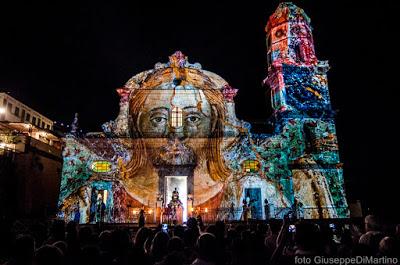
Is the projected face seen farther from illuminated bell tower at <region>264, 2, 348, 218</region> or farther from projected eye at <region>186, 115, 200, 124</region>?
illuminated bell tower at <region>264, 2, 348, 218</region>

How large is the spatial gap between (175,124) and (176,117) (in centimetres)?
→ 64

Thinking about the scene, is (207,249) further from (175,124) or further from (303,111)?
(303,111)

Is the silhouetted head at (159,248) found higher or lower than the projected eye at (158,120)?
lower

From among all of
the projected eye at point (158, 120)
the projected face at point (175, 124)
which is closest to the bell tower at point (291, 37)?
the projected face at point (175, 124)

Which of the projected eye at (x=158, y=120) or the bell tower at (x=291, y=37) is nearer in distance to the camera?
the projected eye at (x=158, y=120)

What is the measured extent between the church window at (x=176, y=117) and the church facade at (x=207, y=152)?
85 millimetres

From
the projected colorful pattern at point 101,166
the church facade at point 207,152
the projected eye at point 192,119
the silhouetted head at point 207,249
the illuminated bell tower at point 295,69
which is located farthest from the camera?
the projected eye at point 192,119

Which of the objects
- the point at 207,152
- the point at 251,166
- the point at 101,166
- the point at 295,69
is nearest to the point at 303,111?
the point at 295,69

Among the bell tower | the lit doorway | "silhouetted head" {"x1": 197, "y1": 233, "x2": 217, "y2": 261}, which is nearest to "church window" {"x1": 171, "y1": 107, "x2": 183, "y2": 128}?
the lit doorway

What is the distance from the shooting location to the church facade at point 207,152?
2231 centimetres

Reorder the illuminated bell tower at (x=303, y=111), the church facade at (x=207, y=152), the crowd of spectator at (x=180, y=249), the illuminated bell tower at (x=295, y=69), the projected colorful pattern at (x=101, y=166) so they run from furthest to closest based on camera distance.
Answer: the illuminated bell tower at (x=295, y=69)
the projected colorful pattern at (x=101, y=166)
the illuminated bell tower at (x=303, y=111)
the church facade at (x=207, y=152)
the crowd of spectator at (x=180, y=249)

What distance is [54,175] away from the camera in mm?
30734

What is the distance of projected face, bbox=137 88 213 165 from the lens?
23.6 metres

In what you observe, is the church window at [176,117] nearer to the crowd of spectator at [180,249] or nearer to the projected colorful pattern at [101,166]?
the projected colorful pattern at [101,166]
